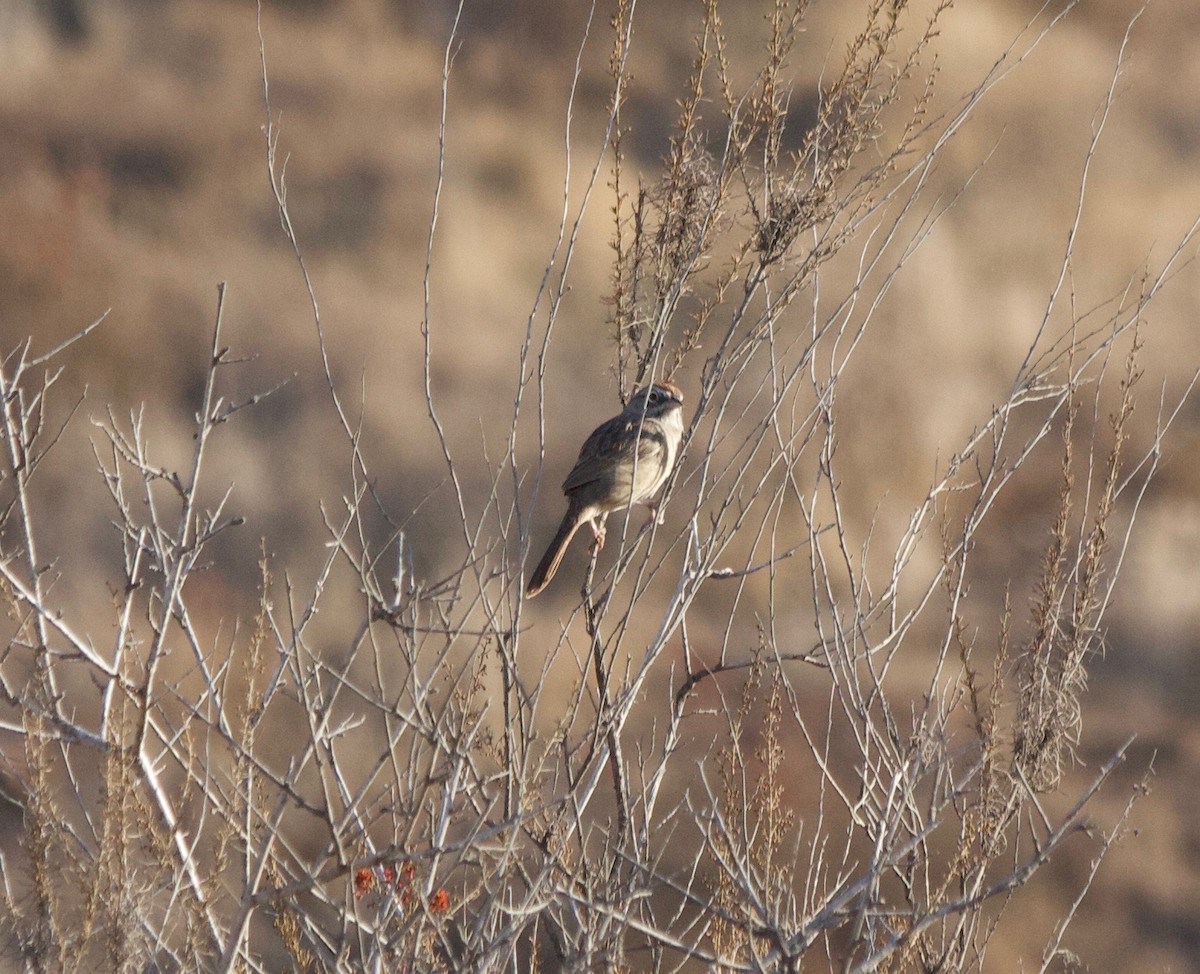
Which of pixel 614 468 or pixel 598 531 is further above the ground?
pixel 614 468

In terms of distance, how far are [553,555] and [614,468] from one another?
0.47 m

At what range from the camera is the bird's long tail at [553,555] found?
542 cm

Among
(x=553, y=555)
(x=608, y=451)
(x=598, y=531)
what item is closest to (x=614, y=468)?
(x=608, y=451)

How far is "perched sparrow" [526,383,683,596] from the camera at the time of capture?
5332 millimetres

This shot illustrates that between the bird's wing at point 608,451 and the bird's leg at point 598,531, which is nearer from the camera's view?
the bird's leg at point 598,531

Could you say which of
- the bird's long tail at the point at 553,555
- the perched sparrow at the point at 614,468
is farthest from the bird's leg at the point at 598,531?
the bird's long tail at the point at 553,555

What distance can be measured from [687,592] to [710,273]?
143 centimetres

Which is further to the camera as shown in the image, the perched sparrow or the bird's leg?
the perched sparrow

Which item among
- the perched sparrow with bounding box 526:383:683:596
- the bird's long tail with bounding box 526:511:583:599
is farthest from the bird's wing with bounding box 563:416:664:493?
the bird's long tail with bounding box 526:511:583:599

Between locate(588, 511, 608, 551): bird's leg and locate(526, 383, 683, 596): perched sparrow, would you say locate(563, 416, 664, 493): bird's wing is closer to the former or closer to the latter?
locate(526, 383, 683, 596): perched sparrow

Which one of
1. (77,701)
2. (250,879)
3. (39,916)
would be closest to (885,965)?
(250,879)

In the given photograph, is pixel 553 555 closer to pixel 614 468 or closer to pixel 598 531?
pixel 598 531

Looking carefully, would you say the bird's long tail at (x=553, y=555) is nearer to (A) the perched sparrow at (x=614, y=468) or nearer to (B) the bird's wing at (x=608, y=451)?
(A) the perched sparrow at (x=614, y=468)

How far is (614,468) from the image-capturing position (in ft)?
17.9
